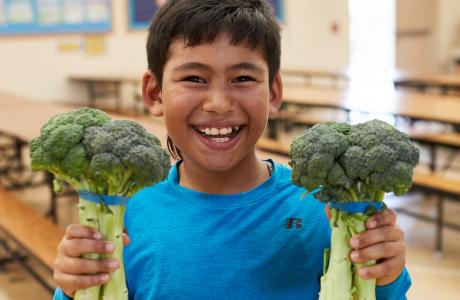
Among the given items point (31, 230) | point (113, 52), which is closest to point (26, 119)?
point (31, 230)

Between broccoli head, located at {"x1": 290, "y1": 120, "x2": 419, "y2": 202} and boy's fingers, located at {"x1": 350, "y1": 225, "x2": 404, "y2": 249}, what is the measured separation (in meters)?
0.05

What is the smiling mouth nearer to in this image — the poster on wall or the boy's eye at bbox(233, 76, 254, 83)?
the boy's eye at bbox(233, 76, 254, 83)

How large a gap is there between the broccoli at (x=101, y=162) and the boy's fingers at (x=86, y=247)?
0.02m

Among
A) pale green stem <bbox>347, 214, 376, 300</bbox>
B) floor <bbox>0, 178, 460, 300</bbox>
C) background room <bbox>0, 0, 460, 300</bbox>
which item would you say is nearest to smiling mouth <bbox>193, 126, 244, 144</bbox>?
pale green stem <bbox>347, 214, 376, 300</bbox>

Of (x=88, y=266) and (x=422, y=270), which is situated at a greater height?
(x=88, y=266)

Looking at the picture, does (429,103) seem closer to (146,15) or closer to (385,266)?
(385,266)

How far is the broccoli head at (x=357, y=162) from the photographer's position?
95 centimetres

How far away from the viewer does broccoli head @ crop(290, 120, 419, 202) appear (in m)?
0.95

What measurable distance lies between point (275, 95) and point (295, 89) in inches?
225

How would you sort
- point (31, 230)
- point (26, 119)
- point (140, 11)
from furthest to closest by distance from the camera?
point (140, 11) → point (26, 119) → point (31, 230)

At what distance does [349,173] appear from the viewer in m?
0.96

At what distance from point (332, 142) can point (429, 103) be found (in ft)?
14.2

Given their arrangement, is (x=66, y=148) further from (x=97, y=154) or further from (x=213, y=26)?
(x=213, y=26)

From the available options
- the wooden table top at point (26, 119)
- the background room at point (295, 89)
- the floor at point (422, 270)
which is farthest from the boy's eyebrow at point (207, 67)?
the floor at point (422, 270)
